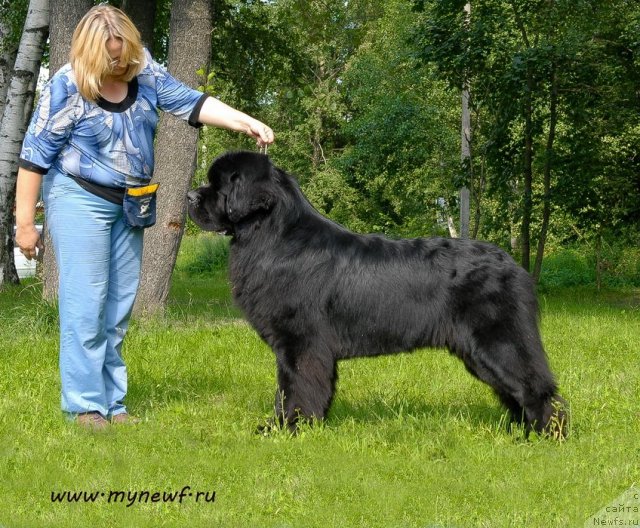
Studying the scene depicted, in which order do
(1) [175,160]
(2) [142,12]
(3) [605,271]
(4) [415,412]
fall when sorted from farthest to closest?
(3) [605,271]
(2) [142,12]
(1) [175,160]
(4) [415,412]

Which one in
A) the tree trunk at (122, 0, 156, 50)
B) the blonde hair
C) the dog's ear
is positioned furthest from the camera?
the tree trunk at (122, 0, 156, 50)

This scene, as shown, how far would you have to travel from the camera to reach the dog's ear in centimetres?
493

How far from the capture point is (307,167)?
115 ft

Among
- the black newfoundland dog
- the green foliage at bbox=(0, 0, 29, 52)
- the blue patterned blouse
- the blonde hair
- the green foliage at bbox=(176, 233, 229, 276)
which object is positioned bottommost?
the green foliage at bbox=(176, 233, 229, 276)

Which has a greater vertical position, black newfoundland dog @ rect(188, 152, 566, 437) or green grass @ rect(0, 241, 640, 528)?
black newfoundland dog @ rect(188, 152, 566, 437)

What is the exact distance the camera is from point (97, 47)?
4684mm

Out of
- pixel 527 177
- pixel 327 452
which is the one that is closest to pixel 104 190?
pixel 327 452

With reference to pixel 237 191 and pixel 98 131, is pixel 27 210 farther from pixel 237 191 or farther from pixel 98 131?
pixel 237 191

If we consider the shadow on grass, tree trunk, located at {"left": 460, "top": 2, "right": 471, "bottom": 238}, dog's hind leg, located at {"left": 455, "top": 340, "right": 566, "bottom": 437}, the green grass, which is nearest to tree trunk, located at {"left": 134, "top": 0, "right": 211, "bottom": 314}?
the green grass

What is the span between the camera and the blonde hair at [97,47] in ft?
15.4

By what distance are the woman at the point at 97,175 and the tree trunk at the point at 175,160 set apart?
4.37 m

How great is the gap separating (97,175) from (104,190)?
0.10m

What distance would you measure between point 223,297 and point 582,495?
37.9ft

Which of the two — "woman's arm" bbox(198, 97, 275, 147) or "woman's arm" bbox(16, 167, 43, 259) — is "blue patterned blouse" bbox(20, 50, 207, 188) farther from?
"woman's arm" bbox(198, 97, 275, 147)
